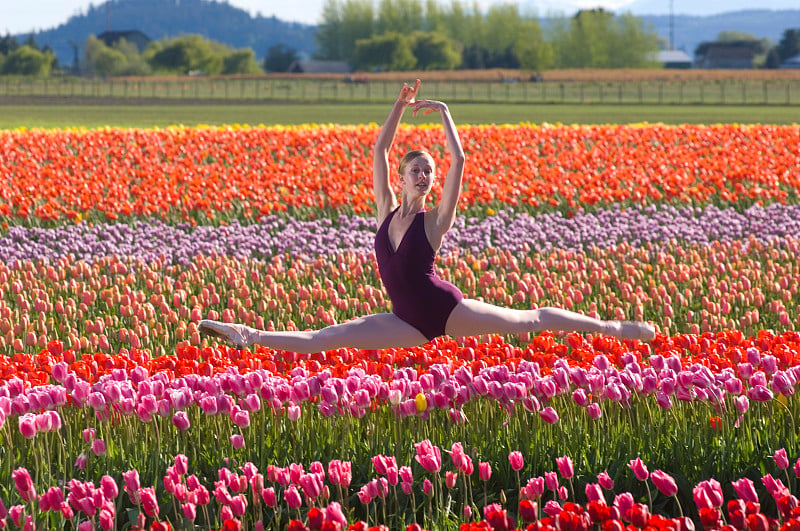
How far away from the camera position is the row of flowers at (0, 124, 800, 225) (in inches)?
622

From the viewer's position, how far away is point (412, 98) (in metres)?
6.83

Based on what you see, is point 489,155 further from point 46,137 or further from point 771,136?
point 46,137

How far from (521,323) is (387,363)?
2.72 ft

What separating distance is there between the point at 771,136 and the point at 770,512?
64.7 ft

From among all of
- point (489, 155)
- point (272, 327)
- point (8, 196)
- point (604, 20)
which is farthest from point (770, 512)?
point (604, 20)

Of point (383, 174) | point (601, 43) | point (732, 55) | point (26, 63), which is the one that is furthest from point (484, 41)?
point (383, 174)

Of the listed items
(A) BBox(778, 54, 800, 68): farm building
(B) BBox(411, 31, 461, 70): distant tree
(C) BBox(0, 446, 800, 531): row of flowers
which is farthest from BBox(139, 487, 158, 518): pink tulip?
(A) BBox(778, 54, 800, 68): farm building

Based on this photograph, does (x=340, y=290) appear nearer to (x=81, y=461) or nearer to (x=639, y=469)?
(x=81, y=461)

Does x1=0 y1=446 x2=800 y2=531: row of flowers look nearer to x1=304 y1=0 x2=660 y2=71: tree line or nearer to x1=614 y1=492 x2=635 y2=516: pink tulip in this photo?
x1=614 y1=492 x2=635 y2=516: pink tulip

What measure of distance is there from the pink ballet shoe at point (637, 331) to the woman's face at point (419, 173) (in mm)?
1483

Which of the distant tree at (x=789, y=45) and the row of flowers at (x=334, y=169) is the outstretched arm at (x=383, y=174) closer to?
the row of flowers at (x=334, y=169)

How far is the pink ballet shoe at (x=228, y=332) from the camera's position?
6.70m

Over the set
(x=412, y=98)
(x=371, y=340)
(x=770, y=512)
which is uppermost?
(x=412, y=98)

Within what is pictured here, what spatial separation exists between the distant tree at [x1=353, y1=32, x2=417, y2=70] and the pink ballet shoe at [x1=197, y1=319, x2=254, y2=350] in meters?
136
